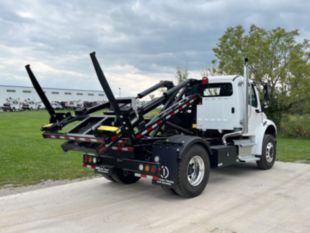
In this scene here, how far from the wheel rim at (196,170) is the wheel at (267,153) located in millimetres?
2981

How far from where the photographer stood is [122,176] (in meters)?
7.14

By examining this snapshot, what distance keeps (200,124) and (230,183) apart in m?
1.66

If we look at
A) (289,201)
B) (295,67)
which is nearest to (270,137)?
(289,201)

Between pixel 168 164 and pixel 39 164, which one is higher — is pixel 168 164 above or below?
above

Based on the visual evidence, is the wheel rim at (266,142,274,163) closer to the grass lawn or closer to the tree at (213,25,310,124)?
the grass lawn

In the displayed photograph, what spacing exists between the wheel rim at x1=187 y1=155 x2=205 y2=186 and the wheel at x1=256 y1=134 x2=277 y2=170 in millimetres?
2981

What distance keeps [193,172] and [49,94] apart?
80322 millimetres

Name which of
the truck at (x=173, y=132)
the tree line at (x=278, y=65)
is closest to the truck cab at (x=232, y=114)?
the truck at (x=173, y=132)

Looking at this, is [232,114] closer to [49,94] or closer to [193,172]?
[193,172]

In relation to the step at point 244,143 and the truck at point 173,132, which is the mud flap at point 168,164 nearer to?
the truck at point 173,132

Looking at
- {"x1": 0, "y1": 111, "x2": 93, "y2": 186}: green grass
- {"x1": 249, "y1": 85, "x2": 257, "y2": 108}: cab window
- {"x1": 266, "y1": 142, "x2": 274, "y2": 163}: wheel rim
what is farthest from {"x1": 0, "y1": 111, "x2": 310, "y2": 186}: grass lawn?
{"x1": 249, "y1": 85, "x2": 257, "y2": 108}: cab window

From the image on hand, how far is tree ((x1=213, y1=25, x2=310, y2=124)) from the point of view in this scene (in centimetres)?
2077

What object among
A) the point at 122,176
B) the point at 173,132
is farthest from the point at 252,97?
the point at 122,176

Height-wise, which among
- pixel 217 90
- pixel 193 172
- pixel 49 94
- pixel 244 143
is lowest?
pixel 193 172
